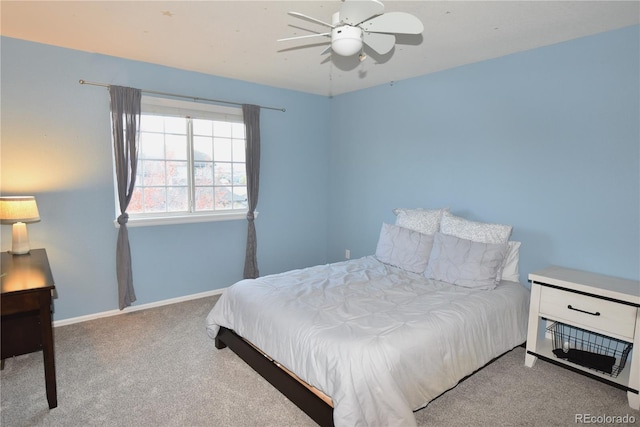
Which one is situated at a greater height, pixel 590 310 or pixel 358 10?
pixel 358 10

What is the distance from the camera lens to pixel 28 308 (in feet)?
6.32

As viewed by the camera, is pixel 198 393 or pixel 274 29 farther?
pixel 274 29

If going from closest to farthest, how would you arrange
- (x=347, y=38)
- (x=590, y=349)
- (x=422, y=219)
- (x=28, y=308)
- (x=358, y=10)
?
(x=358, y=10) → (x=347, y=38) → (x=28, y=308) → (x=590, y=349) → (x=422, y=219)

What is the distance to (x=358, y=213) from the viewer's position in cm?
455

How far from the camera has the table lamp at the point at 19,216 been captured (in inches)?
100.0

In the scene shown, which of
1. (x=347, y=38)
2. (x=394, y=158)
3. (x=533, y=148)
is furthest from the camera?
(x=394, y=158)

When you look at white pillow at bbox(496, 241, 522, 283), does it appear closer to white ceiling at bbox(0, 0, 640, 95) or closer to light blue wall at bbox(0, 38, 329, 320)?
white ceiling at bbox(0, 0, 640, 95)

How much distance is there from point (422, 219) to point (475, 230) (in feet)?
1.72

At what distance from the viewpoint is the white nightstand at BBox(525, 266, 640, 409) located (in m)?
2.19

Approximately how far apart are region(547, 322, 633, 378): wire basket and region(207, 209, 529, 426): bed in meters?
0.31

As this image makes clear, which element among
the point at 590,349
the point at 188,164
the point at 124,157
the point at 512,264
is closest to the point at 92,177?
the point at 124,157

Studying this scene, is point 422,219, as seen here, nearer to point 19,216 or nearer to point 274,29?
point 274,29

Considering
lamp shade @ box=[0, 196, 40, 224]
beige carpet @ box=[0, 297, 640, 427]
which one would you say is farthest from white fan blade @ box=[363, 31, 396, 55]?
lamp shade @ box=[0, 196, 40, 224]

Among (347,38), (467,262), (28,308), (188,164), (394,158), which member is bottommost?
(28,308)
